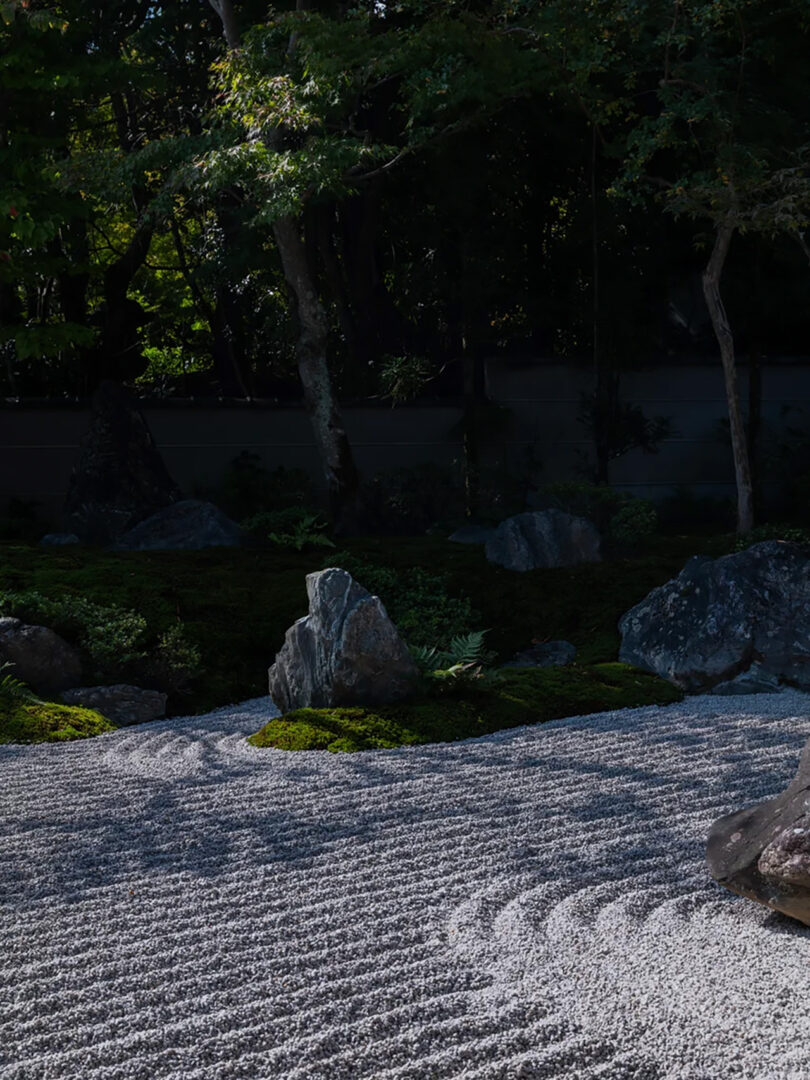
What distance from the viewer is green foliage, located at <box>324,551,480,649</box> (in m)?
9.24

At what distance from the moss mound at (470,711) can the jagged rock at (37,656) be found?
1884 millimetres

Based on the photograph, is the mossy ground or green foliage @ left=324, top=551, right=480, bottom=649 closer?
the mossy ground

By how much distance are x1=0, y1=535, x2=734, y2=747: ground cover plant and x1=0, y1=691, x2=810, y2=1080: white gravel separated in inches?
94.7

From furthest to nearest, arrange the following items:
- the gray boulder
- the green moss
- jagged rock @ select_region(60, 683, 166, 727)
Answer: the gray boulder
jagged rock @ select_region(60, 683, 166, 727)
the green moss

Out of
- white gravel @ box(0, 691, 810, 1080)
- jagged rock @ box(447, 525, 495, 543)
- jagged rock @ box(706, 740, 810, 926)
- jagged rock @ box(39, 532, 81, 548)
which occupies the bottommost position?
white gravel @ box(0, 691, 810, 1080)

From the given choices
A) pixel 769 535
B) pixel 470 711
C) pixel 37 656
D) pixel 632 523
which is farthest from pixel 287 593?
pixel 769 535

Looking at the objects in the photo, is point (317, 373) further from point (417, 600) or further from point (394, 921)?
point (394, 921)

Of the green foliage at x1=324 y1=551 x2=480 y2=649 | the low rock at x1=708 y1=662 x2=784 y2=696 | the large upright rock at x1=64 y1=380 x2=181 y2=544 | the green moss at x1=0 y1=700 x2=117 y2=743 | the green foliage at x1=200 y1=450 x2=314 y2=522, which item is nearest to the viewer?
the green moss at x1=0 y1=700 x2=117 y2=743

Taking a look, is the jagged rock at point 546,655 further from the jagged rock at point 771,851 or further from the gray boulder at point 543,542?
the jagged rock at point 771,851

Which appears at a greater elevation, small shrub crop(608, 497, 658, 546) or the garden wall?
the garden wall

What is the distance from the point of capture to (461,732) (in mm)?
6508

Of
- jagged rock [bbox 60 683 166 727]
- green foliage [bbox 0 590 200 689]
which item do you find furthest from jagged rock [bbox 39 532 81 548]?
jagged rock [bbox 60 683 166 727]

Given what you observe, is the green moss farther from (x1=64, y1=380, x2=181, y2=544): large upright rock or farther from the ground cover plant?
(x1=64, y1=380, x2=181, y2=544): large upright rock

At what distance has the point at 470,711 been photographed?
22.3ft
